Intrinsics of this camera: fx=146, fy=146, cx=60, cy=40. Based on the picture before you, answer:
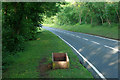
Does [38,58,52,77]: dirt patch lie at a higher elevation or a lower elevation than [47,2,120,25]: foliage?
lower

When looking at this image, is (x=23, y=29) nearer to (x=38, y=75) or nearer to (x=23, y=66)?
(x=23, y=66)

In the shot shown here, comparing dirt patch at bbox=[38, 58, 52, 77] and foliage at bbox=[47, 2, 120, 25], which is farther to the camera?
foliage at bbox=[47, 2, 120, 25]

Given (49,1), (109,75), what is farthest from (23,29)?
(109,75)

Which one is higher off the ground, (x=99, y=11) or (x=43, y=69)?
(x=99, y=11)

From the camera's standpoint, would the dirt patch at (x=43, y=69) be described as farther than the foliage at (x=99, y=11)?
No

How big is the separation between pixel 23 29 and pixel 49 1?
3294 millimetres

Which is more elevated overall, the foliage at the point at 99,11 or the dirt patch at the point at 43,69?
the foliage at the point at 99,11

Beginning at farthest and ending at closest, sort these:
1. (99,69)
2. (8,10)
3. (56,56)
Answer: (8,10)
(56,56)
(99,69)

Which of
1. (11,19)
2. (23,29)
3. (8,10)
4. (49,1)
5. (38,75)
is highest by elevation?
(49,1)

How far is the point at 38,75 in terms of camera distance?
22.9 ft

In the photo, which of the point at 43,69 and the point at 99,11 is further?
the point at 99,11

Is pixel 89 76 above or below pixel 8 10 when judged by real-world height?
below

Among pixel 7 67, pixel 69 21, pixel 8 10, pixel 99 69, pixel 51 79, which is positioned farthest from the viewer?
pixel 69 21

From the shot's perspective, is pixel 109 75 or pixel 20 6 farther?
pixel 20 6
